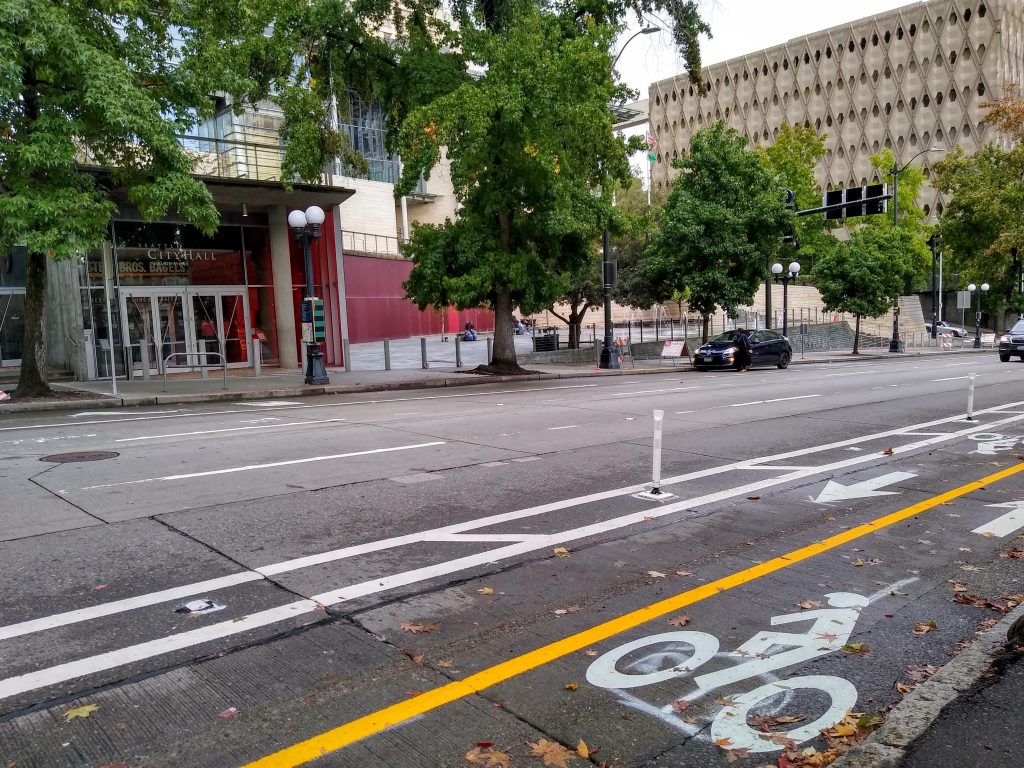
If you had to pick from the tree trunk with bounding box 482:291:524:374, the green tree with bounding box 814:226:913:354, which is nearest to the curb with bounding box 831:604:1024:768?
the tree trunk with bounding box 482:291:524:374

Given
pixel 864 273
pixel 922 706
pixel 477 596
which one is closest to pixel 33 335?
pixel 477 596

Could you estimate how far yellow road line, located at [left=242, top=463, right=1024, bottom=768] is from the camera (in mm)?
3164

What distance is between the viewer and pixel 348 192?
2581cm

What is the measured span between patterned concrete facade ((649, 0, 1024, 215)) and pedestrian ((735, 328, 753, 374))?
188ft

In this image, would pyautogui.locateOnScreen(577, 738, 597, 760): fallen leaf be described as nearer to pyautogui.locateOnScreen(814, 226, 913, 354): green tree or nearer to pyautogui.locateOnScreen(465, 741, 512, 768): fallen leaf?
pyautogui.locateOnScreen(465, 741, 512, 768): fallen leaf

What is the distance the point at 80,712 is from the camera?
3.43m

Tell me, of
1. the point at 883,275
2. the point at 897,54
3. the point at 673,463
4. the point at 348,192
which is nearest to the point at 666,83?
the point at 897,54

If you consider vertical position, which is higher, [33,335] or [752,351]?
[33,335]

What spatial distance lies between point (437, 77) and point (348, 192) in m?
5.33

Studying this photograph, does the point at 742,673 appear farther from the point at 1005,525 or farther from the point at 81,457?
the point at 81,457

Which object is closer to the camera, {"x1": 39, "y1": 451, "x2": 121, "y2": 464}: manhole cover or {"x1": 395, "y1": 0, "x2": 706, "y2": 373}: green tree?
{"x1": 39, "y1": 451, "x2": 121, "y2": 464}: manhole cover

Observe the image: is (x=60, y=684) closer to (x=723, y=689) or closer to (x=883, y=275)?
(x=723, y=689)

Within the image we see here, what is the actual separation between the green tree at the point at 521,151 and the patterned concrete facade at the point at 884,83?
206 ft

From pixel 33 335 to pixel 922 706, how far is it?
729 inches
